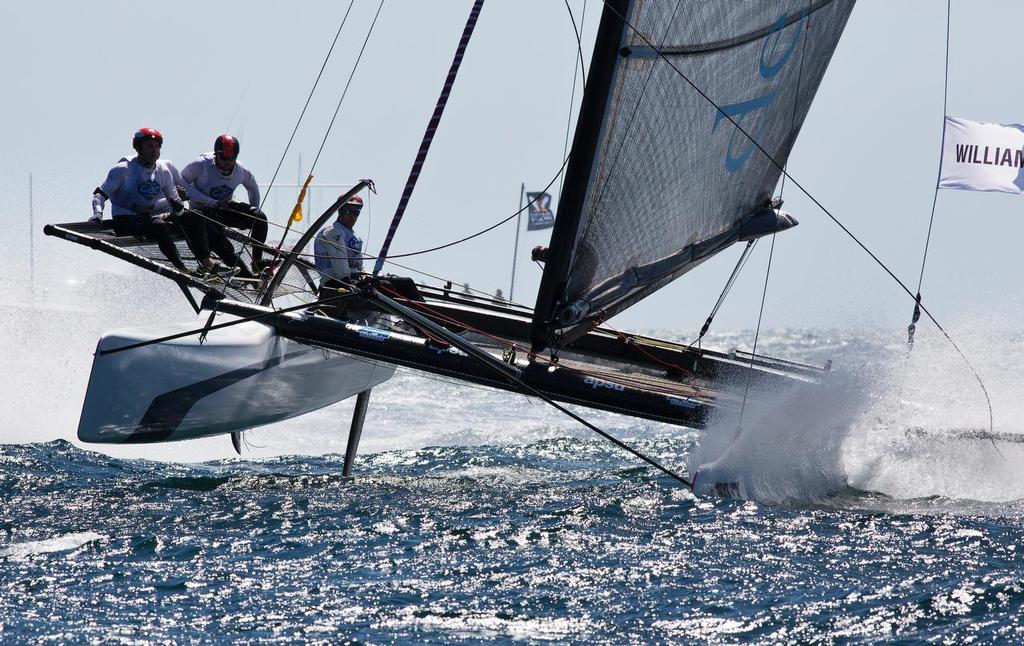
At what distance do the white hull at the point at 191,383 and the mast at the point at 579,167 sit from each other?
121cm

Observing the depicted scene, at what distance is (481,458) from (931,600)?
4.60 m

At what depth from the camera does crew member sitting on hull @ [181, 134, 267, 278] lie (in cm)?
758

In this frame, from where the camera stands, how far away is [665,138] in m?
5.91

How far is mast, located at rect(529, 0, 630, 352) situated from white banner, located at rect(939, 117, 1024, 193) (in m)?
3.77

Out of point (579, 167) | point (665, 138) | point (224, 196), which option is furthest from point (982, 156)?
point (224, 196)

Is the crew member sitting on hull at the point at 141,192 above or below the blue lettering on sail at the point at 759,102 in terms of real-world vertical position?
below

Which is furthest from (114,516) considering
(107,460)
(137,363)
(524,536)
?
(107,460)

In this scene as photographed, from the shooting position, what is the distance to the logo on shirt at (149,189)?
723 centimetres

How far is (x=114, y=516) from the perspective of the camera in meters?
5.59

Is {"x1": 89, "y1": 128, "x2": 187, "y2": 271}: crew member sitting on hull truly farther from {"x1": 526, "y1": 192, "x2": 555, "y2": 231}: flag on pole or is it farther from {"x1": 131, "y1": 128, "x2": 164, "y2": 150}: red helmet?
{"x1": 526, "y1": 192, "x2": 555, "y2": 231}: flag on pole

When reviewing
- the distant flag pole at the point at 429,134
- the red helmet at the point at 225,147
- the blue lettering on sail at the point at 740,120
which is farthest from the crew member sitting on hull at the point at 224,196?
the blue lettering on sail at the point at 740,120

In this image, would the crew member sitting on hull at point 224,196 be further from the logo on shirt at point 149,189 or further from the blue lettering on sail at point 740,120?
the blue lettering on sail at point 740,120

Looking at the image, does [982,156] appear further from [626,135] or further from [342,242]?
[342,242]

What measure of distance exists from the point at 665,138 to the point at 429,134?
1196 mm
